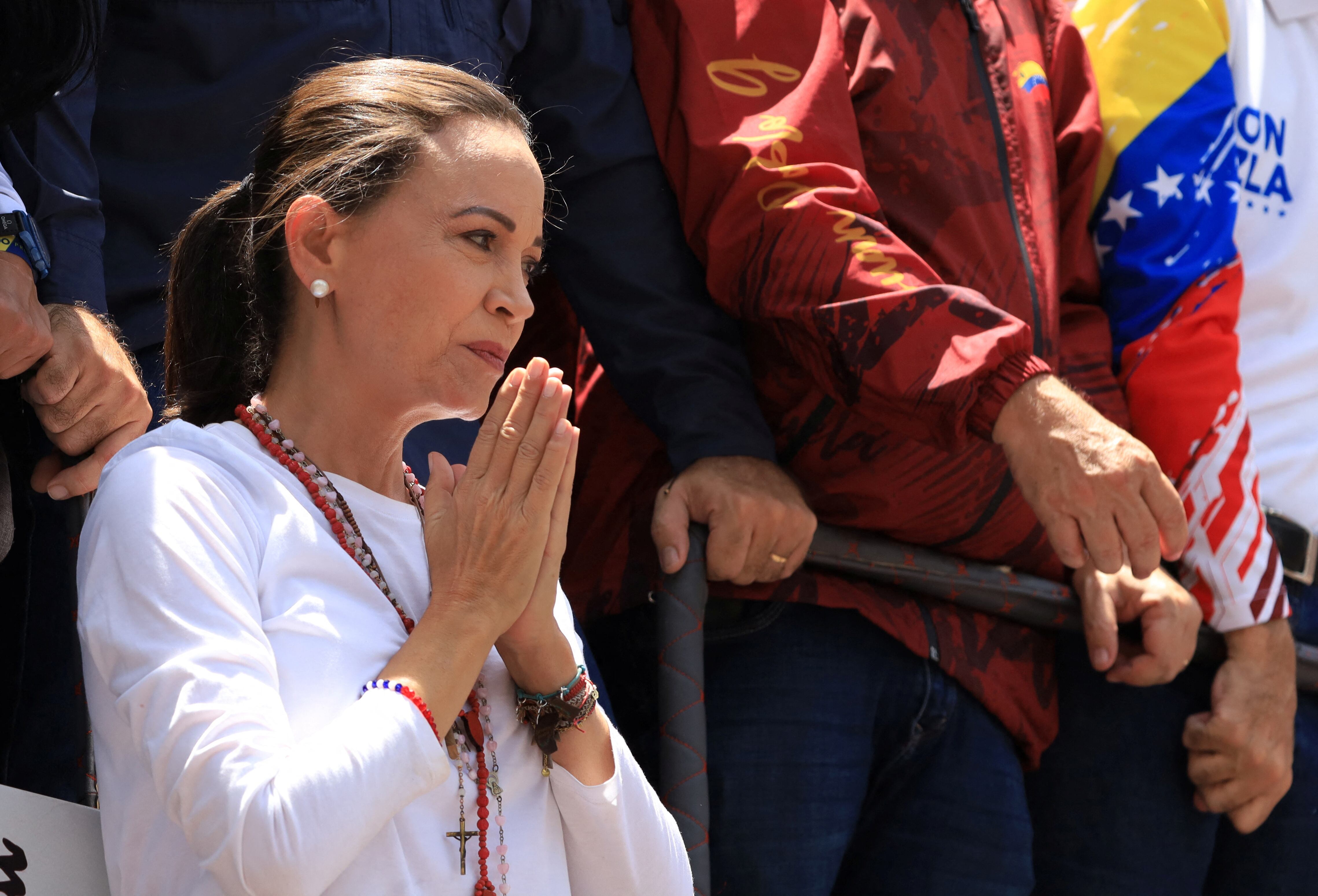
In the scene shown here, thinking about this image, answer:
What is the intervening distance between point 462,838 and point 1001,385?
3.99ft

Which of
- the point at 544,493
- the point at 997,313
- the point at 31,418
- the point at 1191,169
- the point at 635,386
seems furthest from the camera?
the point at 1191,169

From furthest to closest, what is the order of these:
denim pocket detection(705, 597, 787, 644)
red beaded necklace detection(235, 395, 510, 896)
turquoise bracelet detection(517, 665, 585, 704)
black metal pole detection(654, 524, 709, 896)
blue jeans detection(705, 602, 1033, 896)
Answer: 1. denim pocket detection(705, 597, 787, 644)
2. blue jeans detection(705, 602, 1033, 896)
3. black metal pole detection(654, 524, 709, 896)
4. turquoise bracelet detection(517, 665, 585, 704)
5. red beaded necklace detection(235, 395, 510, 896)

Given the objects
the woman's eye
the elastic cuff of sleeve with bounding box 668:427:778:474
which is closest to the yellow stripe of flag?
the elastic cuff of sleeve with bounding box 668:427:778:474

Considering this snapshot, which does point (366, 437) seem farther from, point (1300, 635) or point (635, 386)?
point (1300, 635)

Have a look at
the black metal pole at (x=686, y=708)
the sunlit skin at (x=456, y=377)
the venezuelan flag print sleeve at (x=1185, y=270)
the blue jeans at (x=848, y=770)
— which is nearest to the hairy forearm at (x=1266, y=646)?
the venezuelan flag print sleeve at (x=1185, y=270)

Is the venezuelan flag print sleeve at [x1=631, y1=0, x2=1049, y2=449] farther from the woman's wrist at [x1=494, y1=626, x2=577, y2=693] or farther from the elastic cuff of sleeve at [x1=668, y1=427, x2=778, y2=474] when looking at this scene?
the woman's wrist at [x1=494, y1=626, x2=577, y2=693]

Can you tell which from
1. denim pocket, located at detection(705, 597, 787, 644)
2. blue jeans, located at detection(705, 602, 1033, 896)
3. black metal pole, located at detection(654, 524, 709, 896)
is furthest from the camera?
denim pocket, located at detection(705, 597, 787, 644)

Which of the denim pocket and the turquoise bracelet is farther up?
the turquoise bracelet

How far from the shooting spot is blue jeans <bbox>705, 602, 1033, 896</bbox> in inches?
87.2

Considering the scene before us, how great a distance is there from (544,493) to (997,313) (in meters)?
1.03

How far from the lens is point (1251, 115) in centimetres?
301

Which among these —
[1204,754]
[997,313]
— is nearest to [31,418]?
→ [997,313]

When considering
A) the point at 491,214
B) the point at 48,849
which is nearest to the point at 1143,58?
the point at 491,214

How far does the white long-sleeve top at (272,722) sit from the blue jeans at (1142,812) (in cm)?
125
